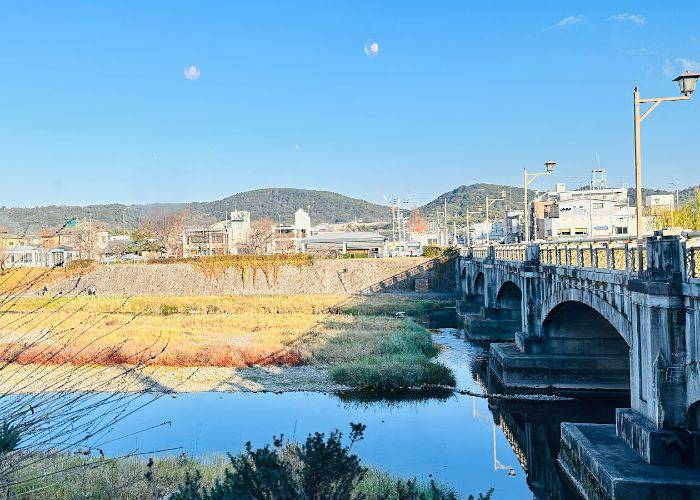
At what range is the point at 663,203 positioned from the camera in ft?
261

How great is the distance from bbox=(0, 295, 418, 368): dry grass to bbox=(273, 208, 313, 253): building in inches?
1942

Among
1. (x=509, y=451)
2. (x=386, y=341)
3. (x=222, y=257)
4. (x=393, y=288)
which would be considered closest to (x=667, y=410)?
(x=509, y=451)

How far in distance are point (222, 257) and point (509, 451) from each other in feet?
190

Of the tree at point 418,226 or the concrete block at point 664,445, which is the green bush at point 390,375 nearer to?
the concrete block at point 664,445

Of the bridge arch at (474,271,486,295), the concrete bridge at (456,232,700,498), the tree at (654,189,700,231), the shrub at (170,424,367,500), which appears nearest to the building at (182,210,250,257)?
the bridge arch at (474,271,486,295)

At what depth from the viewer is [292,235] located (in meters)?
120

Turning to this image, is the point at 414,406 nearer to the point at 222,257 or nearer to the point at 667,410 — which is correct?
the point at 667,410

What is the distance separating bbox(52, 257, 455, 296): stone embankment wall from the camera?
6644cm

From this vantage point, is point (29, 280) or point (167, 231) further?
point (167, 231)

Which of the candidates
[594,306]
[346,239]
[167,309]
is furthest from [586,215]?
[594,306]

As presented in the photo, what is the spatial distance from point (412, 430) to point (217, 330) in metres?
21.7

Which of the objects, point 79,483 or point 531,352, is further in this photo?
point 531,352

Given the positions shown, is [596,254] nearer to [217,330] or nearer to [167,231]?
[217,330]

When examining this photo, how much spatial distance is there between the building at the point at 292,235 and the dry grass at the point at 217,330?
49.3m
